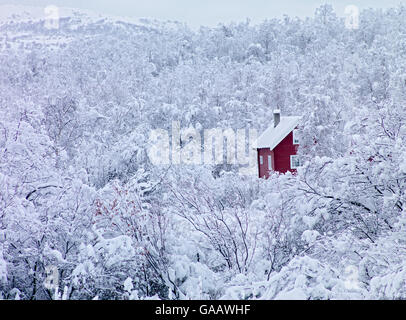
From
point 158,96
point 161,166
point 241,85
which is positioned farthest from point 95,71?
point 161,166

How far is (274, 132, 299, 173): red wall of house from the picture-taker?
25594 millimetres

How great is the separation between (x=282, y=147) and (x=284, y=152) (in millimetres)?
257

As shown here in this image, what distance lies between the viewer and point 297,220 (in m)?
7.32

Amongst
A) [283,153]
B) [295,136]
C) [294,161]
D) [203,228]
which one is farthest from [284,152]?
[203,228]

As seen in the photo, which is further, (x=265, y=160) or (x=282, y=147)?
(x=265, y=160)

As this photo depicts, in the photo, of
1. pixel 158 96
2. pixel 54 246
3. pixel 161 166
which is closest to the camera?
pixel 54 246

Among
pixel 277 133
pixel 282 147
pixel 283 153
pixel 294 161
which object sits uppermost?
pixel 277 133

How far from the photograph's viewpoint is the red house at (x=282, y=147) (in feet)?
83.6

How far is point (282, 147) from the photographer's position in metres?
25.6

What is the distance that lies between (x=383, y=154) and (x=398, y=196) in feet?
2.39

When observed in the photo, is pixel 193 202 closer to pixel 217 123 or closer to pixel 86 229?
pixel 86 229

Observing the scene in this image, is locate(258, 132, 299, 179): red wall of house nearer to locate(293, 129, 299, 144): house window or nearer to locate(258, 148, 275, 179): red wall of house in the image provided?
locate(258, 148, 275, 179): red wall of house

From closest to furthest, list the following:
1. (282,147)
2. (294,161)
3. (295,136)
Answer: (295,136)
(282,147)
(294,161)

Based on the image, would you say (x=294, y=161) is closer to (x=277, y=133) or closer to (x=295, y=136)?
(x=295, y=136)
